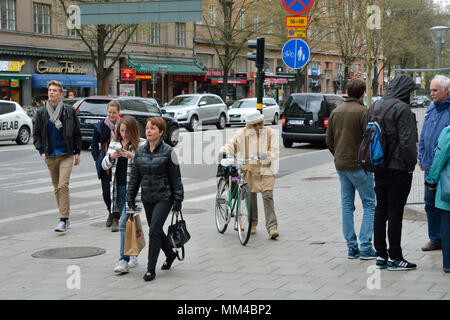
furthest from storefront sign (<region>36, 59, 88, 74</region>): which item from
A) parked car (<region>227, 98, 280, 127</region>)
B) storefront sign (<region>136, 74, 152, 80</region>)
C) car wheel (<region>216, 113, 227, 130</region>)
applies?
car wheel (<region>216, 113, 227, 130</region>)

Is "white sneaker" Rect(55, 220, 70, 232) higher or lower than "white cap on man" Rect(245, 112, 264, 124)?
lower

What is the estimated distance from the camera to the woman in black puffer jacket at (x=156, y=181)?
247 inches

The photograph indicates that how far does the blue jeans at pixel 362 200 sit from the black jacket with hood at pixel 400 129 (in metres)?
0.61

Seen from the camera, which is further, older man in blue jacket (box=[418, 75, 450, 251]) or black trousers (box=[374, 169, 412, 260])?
older man in blue jacket (box=[418, 75, 450, 251])

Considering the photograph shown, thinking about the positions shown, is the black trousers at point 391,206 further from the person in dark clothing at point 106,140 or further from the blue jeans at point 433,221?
the person in dark clothing at point 106,140

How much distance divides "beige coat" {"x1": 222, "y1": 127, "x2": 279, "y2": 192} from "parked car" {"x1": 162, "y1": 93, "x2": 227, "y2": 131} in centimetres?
2242

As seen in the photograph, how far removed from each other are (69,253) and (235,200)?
211cm

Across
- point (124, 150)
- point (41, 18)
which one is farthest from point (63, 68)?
point (124, 150)

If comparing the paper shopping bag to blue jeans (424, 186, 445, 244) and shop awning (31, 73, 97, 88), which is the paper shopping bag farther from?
shop awning (31, 73, 97, 88)

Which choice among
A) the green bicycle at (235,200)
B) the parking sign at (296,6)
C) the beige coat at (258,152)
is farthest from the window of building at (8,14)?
the beige coat at (258,152)

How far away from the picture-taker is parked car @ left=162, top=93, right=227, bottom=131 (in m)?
31.0

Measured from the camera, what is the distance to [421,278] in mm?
6055

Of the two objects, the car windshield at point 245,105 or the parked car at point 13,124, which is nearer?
the parked car at point 13,124

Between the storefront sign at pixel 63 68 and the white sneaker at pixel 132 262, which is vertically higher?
the storefront sign at pixel 63 68
